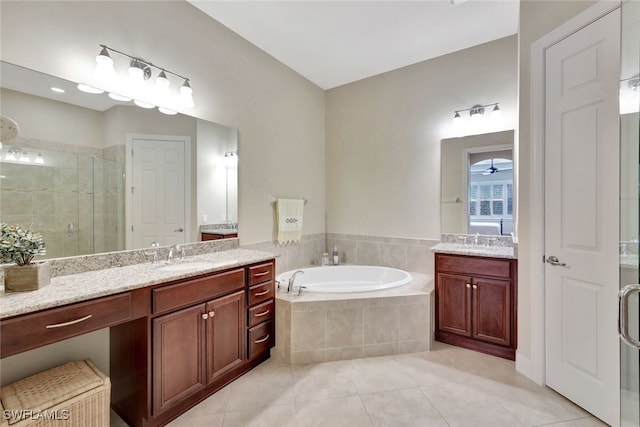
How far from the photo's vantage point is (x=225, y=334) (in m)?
2.03

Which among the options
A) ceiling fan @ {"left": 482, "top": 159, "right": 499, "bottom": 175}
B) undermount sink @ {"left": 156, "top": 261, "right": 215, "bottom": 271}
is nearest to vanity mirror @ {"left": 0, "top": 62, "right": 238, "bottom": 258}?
undermount sink @ {"left": 156, "top": 261, "right": 215, "bottom": 271}

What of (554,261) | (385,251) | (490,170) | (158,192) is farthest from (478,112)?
(158,192)

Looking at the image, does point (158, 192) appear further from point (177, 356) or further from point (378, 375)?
point (378, 375)

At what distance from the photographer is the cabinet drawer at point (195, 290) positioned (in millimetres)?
1638

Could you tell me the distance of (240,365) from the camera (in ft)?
7.04

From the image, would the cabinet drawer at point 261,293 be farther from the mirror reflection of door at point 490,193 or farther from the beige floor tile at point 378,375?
the mirror reflection of door at point 490,193

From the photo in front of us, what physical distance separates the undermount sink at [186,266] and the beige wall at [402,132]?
2139mm

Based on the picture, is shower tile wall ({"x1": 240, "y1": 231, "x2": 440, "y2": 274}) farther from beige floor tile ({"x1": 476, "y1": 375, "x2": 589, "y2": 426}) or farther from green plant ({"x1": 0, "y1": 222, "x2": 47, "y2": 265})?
green plant ({"x1": 0, "y1": 222, "x2": 47, "y2": 265})

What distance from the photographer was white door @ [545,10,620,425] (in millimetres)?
1653

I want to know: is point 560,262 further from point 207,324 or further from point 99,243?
point 99,243

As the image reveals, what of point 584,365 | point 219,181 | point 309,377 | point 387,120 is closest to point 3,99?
point 219,181

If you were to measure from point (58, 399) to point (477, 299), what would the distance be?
2.86m

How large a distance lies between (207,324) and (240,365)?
496 mm

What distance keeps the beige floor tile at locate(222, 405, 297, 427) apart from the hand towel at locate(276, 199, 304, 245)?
1.67m
